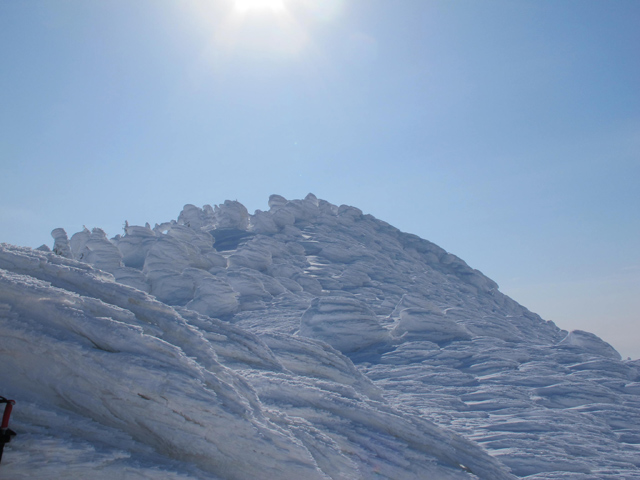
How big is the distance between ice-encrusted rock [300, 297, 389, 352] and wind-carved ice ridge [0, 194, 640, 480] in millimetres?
72

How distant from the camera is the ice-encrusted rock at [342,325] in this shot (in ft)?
73.7

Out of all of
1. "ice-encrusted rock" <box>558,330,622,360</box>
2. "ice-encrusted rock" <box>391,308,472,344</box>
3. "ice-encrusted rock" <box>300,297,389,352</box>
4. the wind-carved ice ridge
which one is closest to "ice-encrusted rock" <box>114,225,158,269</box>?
the wind-carved ice ridge

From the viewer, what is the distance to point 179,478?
646cm

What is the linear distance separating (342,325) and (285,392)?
1248cm

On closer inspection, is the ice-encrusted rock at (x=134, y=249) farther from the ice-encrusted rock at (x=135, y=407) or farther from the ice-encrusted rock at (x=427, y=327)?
the ice-encrusted rock at (x=135, y=407)

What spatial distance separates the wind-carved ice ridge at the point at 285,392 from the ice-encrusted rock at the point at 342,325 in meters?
0.07

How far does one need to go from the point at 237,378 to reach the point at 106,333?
2.53 metres

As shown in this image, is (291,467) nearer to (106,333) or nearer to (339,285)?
(106,333)

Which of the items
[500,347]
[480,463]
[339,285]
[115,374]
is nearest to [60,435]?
[115,374]

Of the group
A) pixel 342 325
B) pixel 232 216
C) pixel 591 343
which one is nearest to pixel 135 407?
pixel 342 325

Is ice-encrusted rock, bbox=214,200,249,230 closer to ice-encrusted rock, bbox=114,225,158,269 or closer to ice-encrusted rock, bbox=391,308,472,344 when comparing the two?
ice-encrusted rock, bbox=114,225,158,269

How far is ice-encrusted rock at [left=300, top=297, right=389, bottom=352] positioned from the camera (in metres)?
22.5

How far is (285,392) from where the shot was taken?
10.4 meters

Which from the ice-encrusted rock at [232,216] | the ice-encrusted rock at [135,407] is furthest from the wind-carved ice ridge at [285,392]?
the ice-encrusted rock at [232,216]
